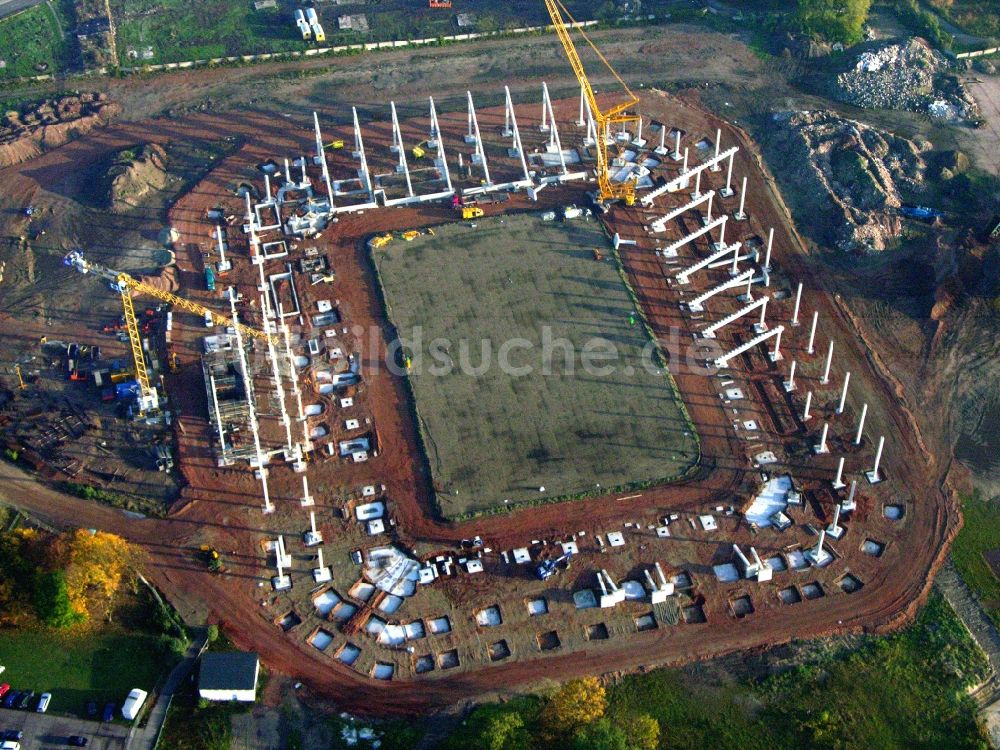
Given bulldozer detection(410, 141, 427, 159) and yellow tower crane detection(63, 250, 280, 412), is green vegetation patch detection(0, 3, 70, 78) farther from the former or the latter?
bulldozer detection(410, 141, 427, 159)

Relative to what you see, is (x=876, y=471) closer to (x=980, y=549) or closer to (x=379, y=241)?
(x=980, y=549)

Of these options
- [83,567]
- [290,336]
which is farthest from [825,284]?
[83,567]

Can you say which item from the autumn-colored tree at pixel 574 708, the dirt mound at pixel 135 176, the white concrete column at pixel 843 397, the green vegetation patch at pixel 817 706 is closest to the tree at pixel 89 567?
the green vegetation patch at pixel 817 706

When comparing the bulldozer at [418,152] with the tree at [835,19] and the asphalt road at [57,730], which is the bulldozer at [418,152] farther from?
the asphalt road at [57,730]

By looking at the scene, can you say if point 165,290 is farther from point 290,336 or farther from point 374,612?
point 374,612

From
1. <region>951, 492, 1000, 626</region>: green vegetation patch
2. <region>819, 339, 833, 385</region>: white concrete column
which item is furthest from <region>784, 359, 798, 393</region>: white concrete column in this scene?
<region>951, 492, 1000, 626</region>: green vegetation patch
